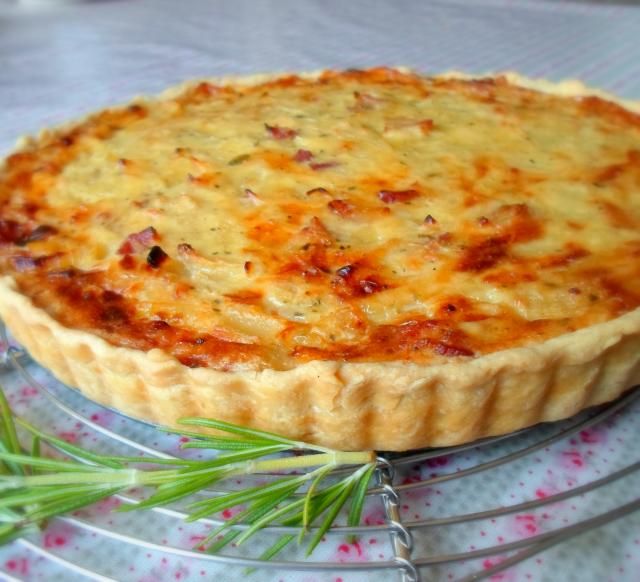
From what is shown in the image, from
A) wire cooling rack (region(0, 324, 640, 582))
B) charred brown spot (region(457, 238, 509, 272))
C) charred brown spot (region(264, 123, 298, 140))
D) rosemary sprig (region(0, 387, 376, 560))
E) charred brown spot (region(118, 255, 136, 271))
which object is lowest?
wire cooling rack (region(0, 324, 640, 582))

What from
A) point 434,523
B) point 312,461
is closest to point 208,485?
point 312,461

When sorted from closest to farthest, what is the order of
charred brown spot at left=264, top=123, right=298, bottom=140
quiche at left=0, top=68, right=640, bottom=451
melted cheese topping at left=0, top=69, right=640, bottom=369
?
quiche at left=0, top=68, right=640, bottom=451 < melted cheese topping at left=0, top=69, right=640, bottom=369 < charred brown spot at left=264, top=123, right=298, bottom=140

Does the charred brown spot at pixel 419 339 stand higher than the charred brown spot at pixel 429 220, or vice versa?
the charred brown spot at pixel 429 220

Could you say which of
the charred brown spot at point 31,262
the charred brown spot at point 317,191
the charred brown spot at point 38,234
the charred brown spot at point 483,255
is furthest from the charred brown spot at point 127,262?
the charred brown spot at point 483,255

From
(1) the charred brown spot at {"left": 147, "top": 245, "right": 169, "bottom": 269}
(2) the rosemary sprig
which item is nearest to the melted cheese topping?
(1) the charred brown spot at {"left": 147, "top": 245, "right": 169, "bottom": 269}

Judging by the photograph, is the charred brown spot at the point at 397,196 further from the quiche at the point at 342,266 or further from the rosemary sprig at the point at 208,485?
the rosemary sprig at the point at 208,485

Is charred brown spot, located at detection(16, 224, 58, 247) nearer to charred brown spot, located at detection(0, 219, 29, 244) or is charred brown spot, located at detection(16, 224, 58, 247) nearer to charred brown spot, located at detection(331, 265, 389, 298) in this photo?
charred brown spot, located at detection(0, 219, 29, 244)

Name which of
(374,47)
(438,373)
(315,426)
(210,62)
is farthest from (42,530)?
(374,47)

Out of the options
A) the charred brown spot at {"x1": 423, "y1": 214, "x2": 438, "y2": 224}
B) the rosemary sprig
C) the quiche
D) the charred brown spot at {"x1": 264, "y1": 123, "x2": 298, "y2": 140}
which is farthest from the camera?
the charred brown spot at {"x1": 264, "y1": 123, "x2": 298, "y2": 140}

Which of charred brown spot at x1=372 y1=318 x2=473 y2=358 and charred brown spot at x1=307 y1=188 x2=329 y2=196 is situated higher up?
charred brown spot at x1=307 y1=188 x2=329 y2=196
